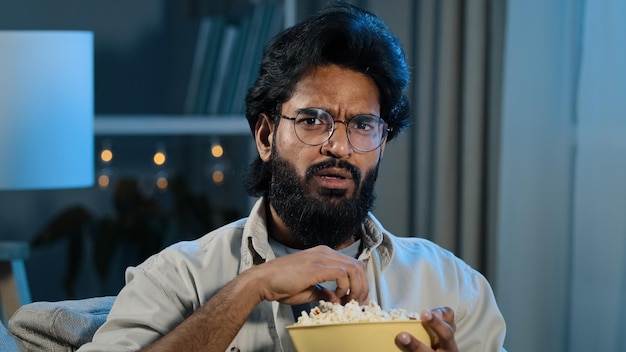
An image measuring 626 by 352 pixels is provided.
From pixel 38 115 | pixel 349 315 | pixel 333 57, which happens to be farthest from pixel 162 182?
pixel 349 315

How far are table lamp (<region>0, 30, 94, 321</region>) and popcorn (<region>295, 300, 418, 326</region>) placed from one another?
160 centimetres

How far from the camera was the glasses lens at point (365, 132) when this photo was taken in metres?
1.88

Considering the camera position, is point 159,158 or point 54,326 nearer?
point 54,326

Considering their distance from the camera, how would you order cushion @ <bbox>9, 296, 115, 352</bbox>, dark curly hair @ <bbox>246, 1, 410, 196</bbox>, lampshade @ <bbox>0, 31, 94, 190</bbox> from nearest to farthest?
cushion @ <bbox>9, 296, 115, 352</bbox>, dark curly hair @ <bbox>246, 1, 410, 196</bbox>, lampshade @ <bbox>0, 31, 94, 190</bbox>

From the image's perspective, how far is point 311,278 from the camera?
1.60 m

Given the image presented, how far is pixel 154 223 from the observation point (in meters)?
4.09

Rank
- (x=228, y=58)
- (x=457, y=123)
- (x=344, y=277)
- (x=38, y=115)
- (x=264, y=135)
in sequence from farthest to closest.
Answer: (x=228, y=58)
(x=457, y=123)
(x=38, y=115)
(x=264, y=135)
(x=344, y=277)

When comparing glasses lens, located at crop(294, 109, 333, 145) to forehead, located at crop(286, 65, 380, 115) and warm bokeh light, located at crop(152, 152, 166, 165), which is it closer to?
forehead, located at crop(286, 65, 380, 115)

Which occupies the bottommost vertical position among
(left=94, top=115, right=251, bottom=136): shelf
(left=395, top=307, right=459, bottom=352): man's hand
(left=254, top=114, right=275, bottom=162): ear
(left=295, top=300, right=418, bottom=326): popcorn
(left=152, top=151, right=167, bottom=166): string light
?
(left=152, top=151, right=167, bottom=166): string light

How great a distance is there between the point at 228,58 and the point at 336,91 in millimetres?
2044

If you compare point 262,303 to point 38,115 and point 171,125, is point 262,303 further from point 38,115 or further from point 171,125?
point 171,125

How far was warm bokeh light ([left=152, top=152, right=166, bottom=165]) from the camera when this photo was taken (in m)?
4.08

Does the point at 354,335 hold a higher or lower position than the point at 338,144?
lower

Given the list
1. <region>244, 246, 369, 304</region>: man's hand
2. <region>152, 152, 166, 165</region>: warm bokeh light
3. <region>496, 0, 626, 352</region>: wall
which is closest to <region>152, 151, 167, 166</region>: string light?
<region>152, 152, 166, 165</region>: warm bokeh light
